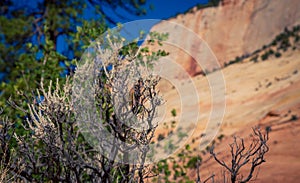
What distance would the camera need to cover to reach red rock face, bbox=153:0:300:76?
57859mm

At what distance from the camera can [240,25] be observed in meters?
62.6

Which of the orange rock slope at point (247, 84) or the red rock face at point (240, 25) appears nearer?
the orange rock slope at point (247, 84)

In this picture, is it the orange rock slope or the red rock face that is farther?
the red rock face

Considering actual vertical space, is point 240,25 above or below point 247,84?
above

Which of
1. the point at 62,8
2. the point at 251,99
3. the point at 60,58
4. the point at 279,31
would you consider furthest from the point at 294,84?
the point at 279,31

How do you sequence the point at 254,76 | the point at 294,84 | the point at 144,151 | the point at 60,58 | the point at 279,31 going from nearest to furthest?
A: the point at 144,151
the point at 60,58
the point at 294,84
the point at 254,76
the point at 279,31

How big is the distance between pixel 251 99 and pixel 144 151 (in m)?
29.2

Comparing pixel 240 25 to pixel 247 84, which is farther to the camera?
pixel 240 25

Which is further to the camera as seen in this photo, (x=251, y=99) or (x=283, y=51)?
(x=283, y=51)

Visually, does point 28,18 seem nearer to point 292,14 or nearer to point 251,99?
point 251,99

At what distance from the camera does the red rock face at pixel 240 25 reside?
5786cm

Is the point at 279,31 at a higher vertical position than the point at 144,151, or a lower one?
higher

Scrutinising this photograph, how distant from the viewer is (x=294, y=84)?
94.6ft

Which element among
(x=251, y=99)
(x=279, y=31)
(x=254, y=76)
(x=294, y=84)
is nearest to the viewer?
(x=294, y=84)
